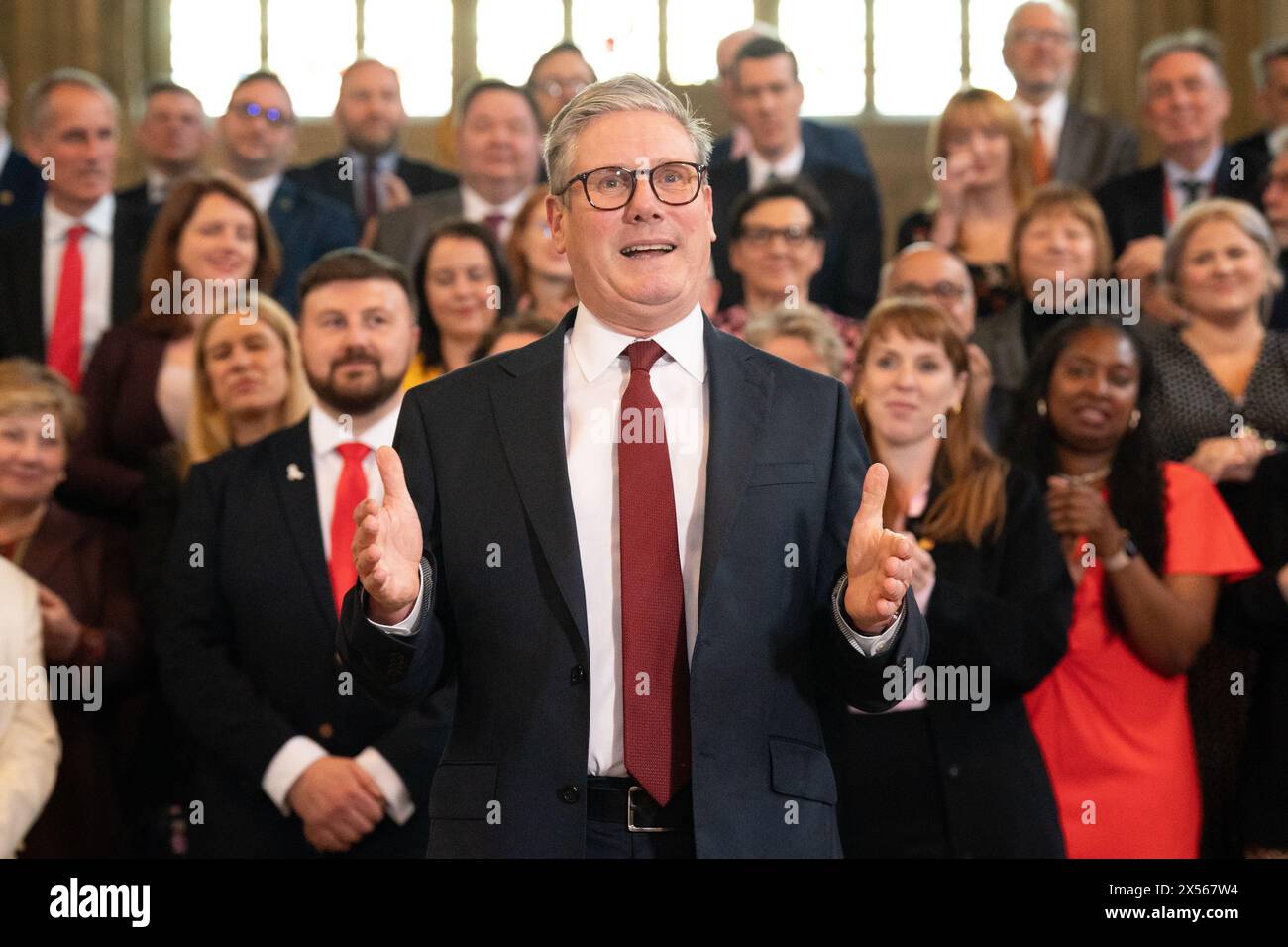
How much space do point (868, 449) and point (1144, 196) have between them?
8.16 ft

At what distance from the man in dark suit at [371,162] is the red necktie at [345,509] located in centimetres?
251

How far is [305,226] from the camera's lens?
5.76 m

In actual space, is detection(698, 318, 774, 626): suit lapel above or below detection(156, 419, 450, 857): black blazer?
above

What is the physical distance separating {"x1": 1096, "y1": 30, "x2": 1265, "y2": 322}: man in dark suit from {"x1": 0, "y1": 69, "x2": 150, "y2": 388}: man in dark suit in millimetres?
3173

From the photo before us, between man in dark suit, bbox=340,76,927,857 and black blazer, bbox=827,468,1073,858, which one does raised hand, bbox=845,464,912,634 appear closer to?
man in dark suit, bbox=340,76,927,857

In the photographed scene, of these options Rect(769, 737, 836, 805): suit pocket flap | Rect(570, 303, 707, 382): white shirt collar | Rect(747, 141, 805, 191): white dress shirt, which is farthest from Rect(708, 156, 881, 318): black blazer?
Rect(769, 737, 836, 805): suit pocket flap

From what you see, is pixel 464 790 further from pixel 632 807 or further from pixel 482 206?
pixel 482 206

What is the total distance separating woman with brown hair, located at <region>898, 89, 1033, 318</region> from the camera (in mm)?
5445

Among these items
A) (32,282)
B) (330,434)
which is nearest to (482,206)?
(32,282)

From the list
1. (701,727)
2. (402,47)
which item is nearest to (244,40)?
(402,47)

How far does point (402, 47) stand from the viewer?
12.6 metres

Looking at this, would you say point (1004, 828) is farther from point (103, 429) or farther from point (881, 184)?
point (881, 184)

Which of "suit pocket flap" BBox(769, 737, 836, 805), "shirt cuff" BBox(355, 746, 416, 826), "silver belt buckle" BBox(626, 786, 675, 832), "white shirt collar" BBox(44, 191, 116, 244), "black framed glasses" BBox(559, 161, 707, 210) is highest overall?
"white shirt collar" BBox(44, 191, 116, 244)

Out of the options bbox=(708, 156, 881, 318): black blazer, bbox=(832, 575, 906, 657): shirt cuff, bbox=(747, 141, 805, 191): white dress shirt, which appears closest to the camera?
bbox=(832, 575, 906, 657): shirt cuff
